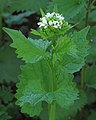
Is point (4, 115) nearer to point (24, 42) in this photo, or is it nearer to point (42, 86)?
point (42, 86)

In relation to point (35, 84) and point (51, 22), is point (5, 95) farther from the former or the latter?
point (51, 22)

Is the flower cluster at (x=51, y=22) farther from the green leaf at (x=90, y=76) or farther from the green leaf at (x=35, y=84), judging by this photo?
the green leaf at (x=90, y=76)

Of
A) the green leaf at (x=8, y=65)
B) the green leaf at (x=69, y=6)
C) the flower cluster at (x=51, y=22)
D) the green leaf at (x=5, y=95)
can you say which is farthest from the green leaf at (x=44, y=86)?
the green leaf at (x=8, y=65)

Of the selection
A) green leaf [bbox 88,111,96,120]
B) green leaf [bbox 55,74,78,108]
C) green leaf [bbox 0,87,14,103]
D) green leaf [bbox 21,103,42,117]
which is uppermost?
green leaf [bbox 0,87,14,103]

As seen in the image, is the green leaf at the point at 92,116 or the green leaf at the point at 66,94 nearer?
the green leaf at the point at 66,94

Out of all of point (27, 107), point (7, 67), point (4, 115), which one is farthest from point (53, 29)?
point (7, 67)

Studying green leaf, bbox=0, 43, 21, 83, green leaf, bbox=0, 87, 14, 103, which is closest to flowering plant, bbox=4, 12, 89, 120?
green leaf, bbox=0, 87, 14, 103

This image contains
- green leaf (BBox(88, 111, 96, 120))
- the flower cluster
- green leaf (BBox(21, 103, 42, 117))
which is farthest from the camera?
green leaf (BBox(88, 111, 96, 120))

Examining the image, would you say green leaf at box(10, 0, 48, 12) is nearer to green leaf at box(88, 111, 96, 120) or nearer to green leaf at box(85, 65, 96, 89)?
green leaf at box(85, 65, 96, 89)
